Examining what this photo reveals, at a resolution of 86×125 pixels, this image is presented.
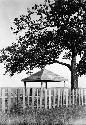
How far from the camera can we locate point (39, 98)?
63.9 ft

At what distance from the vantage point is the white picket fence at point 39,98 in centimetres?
1758

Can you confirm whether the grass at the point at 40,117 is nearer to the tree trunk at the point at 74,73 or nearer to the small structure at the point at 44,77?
the tree trunk at the point at 74,73

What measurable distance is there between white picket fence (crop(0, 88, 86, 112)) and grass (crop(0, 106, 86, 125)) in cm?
102

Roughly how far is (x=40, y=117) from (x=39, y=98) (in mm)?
2882

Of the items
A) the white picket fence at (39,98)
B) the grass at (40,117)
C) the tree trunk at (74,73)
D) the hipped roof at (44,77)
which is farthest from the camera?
the hipped roof at (44,77)

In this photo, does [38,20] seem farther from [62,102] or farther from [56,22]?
[62,102]

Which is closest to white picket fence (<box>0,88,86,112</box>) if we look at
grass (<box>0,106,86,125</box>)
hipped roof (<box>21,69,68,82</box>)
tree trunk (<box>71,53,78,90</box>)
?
grass (<box>0,106,86,125</box>)

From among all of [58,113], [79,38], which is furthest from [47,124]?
[79,38]

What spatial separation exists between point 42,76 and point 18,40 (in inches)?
343

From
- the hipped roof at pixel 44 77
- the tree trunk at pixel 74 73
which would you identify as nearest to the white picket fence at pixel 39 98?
the tree trunk at pixel 74 73

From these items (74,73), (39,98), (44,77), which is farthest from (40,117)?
(44,77)

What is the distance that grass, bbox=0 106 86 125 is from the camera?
52.4ft

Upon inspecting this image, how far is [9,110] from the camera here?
56.4 ft

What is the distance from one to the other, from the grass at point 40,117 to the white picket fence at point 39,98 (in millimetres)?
1018
